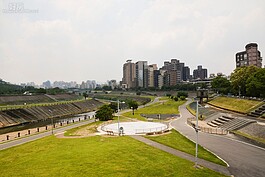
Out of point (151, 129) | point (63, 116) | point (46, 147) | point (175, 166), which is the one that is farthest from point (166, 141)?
point (63, 116)

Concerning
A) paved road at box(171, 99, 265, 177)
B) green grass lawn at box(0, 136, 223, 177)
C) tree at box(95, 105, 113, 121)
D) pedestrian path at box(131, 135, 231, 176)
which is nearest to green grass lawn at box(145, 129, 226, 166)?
pedestrian path at box(131, 135, 231, 176)

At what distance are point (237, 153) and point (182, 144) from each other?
24.5ft

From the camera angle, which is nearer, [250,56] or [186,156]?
[186,156]

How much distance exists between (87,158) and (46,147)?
10.6 meters

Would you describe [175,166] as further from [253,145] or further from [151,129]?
[151,129]

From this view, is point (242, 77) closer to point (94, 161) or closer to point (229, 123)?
point (229, 123)

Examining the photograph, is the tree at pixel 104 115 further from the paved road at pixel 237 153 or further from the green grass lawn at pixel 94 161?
the paved road at pixel 237 153

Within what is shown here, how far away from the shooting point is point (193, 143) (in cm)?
3241

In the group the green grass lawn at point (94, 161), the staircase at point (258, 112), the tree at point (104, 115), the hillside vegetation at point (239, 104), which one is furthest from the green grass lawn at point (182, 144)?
the hillside vegetation at point (239, 104)

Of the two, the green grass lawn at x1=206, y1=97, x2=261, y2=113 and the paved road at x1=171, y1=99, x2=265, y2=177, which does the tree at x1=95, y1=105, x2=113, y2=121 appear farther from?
the green grass lawn at x1=206, y1=97, x2=261, y2=113

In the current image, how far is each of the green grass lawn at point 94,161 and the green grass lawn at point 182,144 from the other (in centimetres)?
328

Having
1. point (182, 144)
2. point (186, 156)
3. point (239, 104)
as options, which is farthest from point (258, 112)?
point (186, 156)

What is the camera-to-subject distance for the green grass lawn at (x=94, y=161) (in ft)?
68.0

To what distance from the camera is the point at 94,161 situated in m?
23.8
